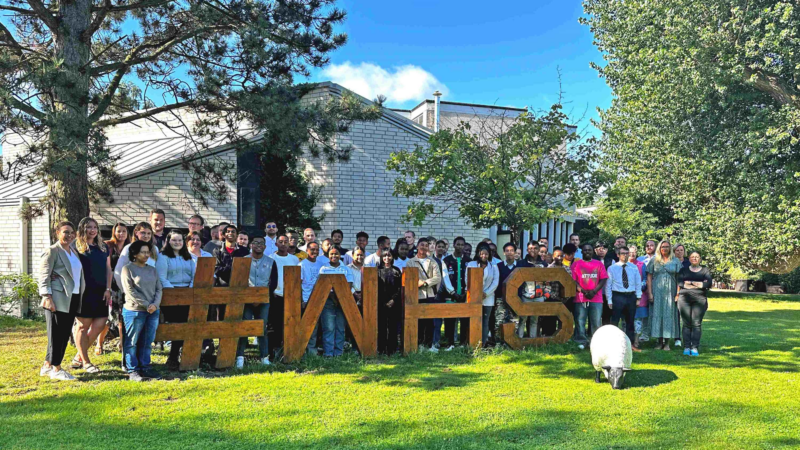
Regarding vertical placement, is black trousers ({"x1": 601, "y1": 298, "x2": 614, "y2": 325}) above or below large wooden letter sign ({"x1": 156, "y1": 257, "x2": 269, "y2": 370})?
below

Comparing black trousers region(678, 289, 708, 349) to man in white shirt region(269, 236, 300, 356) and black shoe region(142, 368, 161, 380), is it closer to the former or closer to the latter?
man in white shirt region(269, 236, 300, 356)

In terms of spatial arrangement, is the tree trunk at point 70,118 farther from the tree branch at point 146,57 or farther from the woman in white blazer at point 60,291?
the woman in white blazer at point 60,291

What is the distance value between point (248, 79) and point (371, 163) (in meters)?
4.79

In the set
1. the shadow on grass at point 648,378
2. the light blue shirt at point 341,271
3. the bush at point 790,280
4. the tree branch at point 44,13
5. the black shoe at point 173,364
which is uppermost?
the tree branch at point 44,13

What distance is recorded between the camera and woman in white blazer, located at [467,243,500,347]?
8305 mm

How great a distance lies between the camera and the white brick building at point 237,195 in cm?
1239

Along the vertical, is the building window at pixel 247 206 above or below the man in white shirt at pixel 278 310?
above

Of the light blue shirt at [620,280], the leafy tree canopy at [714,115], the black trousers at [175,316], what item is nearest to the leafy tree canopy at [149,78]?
the black trousers at [175,316]

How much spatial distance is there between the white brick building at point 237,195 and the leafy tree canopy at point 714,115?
5.50 m

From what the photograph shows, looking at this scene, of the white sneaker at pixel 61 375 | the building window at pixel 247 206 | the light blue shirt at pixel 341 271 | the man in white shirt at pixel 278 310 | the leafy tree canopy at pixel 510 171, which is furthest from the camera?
the building window at pixel 247 206

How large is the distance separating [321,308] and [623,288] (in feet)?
15.9

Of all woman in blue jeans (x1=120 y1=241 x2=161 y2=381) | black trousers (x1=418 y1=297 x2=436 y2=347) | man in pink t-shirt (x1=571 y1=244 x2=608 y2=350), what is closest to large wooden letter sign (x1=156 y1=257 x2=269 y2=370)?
woman in blue jeans (x1=120 y1=241 x2=161 y2=381)

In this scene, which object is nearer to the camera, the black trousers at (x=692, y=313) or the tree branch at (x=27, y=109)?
the tree branch at (x=27, y=109)

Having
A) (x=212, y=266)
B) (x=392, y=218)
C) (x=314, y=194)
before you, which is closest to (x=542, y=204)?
(x=392, y=218)
